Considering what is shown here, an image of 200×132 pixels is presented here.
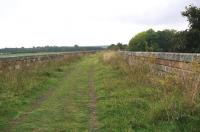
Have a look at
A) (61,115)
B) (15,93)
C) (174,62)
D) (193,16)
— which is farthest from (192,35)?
(61,115)

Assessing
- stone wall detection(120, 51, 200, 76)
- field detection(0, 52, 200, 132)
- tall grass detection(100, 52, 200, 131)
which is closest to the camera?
tall grass detection(100, 52, 200, 131)

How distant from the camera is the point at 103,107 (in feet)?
33.0

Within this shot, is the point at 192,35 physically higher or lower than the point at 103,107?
higher

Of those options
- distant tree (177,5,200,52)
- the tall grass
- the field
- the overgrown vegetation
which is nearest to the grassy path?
the field

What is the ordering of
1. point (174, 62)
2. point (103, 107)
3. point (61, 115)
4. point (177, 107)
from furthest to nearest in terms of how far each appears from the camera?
point (174, 62)
point (103, 107)
point (61, 115)
point (177, 107)

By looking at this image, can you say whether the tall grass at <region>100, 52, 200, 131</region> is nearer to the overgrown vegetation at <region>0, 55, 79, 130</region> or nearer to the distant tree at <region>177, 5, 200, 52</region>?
the overgrown vegetation at <region>0, 55, 79, 130</region>

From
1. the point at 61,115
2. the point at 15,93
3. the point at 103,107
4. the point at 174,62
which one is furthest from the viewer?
the point at 15,93

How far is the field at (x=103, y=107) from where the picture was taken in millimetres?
7758

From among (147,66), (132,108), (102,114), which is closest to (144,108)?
(132,108)

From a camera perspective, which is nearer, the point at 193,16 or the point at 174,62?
the point at 174,62

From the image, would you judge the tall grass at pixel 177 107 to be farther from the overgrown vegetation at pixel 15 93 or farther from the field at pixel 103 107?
the overgrown vegetation at pixel 15 93

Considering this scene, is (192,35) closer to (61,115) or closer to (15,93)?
(15,93)

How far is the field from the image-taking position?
25.5ft

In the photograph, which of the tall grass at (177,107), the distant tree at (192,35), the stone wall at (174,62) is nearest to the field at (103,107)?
the tall grass at (177,107)
